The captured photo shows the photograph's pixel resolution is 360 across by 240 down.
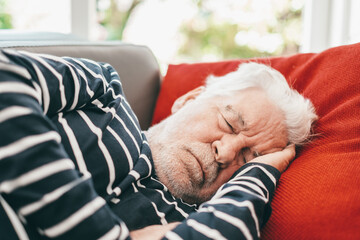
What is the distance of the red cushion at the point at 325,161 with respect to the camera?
67 centimetres

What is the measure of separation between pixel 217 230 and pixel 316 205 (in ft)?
0.75

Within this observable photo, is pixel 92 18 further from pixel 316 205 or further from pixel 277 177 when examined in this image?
pixel 316 205

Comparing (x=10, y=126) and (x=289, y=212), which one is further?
(x=289, y=212)

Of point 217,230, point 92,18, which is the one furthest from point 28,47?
point 92,18

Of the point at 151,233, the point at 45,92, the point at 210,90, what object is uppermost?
the point at 45,92

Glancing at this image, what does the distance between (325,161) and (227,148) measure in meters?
0.26

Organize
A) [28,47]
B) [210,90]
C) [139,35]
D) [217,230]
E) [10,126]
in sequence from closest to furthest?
[10,126], [217,230], [28,47], [210,90], [139,35]

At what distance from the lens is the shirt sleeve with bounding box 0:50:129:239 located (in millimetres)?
544

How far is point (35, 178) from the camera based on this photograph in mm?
549

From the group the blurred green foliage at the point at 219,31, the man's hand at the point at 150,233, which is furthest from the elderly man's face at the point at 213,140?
the blurred green foliage at the point at 219,31

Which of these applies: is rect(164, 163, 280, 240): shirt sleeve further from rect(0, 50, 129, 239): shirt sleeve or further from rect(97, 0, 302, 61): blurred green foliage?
rect(97, 0, 302, 61): blurred green foliage

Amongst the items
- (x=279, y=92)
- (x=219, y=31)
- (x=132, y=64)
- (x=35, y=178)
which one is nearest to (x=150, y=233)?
(x=35, y=178)

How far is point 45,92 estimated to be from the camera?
673 millimetres

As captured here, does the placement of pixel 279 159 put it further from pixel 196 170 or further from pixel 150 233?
pixel 150 233
